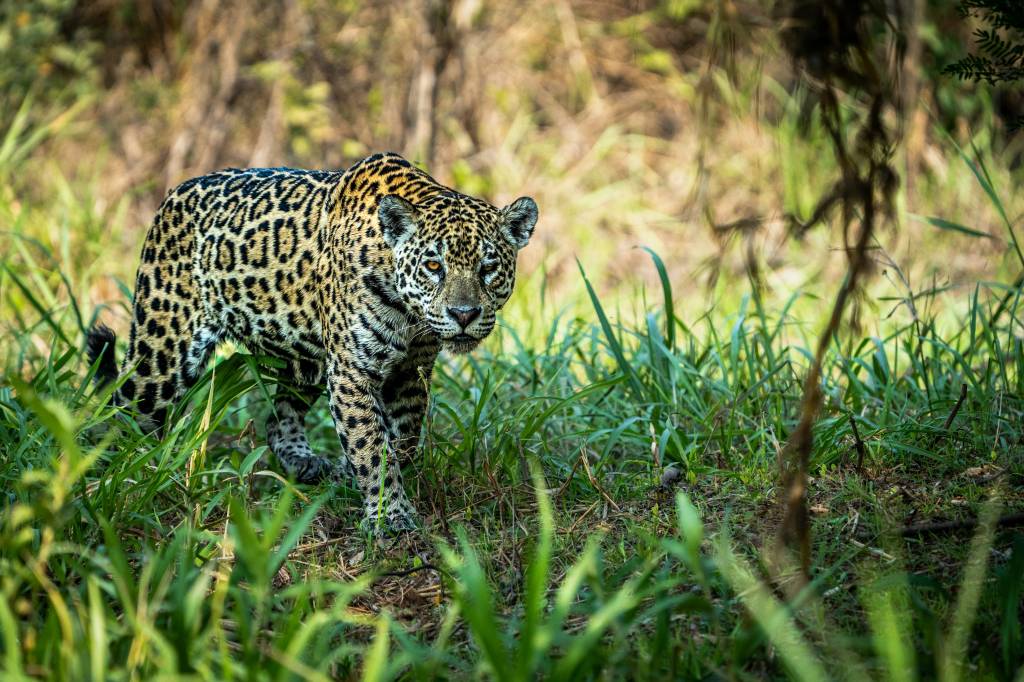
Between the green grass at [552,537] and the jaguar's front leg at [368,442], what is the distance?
161mm

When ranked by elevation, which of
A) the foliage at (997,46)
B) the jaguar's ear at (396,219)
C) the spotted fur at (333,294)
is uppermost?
the foliage at (997,46)

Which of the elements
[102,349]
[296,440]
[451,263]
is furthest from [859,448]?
[102,349]

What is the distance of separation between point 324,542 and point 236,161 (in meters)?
8.11

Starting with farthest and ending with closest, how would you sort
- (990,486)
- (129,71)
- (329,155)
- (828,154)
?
(129,71) → (329,155) → (828,154) → (990,486)

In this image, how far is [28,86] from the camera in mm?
10922

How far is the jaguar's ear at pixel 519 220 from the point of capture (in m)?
4.92

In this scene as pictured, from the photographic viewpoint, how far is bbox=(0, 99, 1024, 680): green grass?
302 cm

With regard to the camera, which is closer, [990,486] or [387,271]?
[990,486]

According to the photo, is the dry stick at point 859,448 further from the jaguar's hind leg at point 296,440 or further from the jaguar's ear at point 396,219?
the jaguar's hind leg at point 296,440

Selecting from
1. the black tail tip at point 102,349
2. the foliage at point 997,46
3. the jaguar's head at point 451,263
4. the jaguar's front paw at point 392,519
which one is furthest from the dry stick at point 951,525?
the black tail tip at point 102,349

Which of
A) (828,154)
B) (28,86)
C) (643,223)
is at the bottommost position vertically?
(643,223)

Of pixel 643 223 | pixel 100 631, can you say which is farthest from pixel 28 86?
pixel 100 631

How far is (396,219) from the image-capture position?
15.7 ft

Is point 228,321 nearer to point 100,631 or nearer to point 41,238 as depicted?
point 100,631
